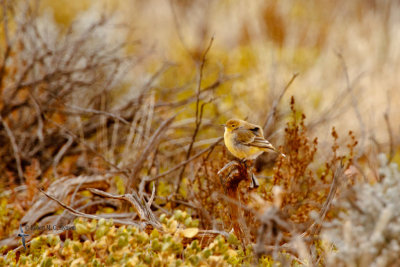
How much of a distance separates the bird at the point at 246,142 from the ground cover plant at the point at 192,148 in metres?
0.11

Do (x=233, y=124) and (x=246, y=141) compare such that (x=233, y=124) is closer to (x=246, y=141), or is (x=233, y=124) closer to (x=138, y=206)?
(x=246, y=141)

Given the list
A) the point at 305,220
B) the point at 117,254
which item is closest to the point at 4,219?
the point at 117,254

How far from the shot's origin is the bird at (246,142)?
7.18ft

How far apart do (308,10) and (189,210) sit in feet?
30.6

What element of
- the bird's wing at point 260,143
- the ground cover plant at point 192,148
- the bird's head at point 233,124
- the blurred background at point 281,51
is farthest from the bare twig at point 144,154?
the blurred background at point 281,51

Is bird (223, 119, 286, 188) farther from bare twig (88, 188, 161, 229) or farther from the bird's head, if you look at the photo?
bare twig (88, 188, 161, 229)

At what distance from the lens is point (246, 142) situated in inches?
87.0

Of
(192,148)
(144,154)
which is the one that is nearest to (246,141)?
(144,154)

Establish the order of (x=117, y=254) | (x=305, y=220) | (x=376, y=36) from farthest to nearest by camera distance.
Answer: (x=376, y=36)
(x=305, y=220)
(x=117, y=254)

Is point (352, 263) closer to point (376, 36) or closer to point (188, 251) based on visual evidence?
point (188, 251)

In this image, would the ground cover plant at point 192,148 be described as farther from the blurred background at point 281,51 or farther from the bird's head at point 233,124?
the bird's head at point 233,124

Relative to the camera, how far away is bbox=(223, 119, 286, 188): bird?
2.19m

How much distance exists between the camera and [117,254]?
5.52 feet

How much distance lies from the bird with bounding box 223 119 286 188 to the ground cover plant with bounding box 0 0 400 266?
4.4 inches
